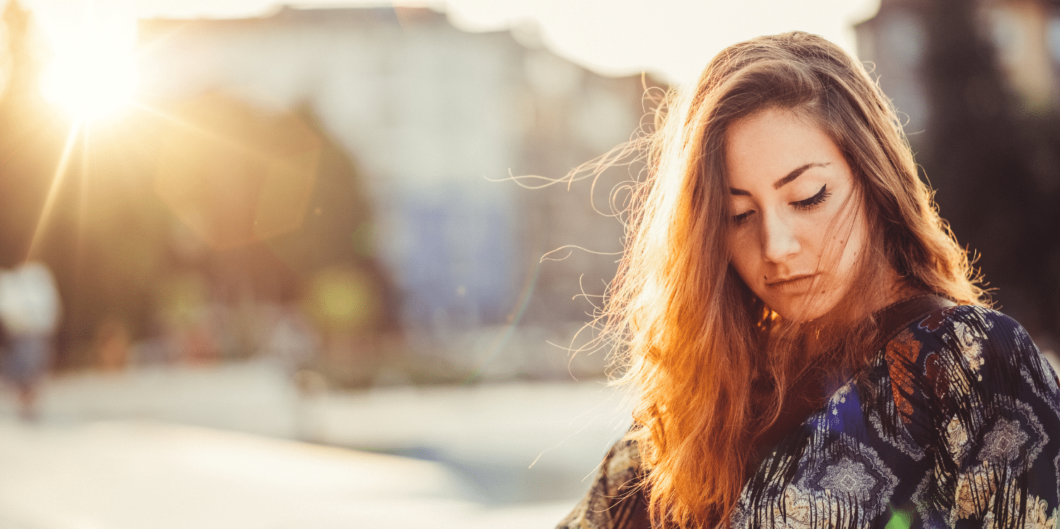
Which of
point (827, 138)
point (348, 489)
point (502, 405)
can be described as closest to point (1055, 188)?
point (502, 405)

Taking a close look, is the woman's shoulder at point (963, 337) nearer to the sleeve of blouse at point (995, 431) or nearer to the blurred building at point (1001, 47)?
the sleeve of blouse at point (995, 431)

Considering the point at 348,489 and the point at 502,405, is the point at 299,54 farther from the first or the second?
the point at 348,489

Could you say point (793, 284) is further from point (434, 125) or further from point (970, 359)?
point (434, 125)

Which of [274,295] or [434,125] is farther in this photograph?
[434,125]

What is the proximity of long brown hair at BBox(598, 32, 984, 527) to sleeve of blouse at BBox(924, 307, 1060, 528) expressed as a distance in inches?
6.6

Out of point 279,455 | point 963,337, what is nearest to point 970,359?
point 963,337

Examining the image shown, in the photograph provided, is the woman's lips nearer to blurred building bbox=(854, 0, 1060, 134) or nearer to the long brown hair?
the long brown hair

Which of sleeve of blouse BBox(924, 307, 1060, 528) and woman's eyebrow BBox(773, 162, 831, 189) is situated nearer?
sleeve of blouse BBox(924, 307, 1060, 528)

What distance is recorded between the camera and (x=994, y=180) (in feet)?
51.8

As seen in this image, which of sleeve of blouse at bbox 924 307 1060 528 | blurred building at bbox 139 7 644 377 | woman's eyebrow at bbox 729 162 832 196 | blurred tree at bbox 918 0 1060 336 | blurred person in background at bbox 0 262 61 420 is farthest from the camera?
blurred building at bbox 139 7 644 377

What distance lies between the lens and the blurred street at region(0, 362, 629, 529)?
4.75 m

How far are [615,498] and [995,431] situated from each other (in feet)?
2.47

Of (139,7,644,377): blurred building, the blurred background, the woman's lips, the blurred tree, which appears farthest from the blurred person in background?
(139,7,644,377): blurred building

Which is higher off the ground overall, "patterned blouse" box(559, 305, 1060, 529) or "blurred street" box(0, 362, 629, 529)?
"blurred street" box(0, 362, 629, 529)
